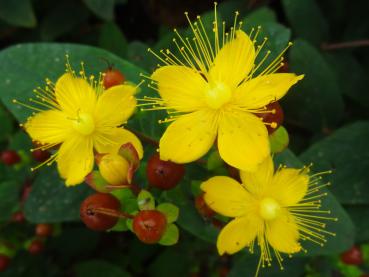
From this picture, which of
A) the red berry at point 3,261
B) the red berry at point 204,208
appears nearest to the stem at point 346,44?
the red berry at point 204,208

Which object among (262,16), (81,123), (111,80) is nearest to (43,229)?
(81,123)

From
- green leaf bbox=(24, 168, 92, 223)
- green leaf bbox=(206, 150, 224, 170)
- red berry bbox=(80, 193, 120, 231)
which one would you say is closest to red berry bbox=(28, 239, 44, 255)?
green leaf bbox=(24, 168, 92, 223)

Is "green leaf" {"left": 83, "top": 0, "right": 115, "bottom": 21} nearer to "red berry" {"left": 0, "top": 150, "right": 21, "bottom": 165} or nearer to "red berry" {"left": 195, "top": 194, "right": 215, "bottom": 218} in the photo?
"red berry" {"left": 0, "top": 150, "right": 21, "bottom": 165}

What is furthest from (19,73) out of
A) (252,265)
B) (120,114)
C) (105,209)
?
(252,265)

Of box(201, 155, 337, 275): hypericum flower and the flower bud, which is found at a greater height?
the flower bud

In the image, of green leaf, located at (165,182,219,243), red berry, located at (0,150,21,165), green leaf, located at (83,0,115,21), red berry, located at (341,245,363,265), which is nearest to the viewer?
green leaf, located at (165,182,219,243)

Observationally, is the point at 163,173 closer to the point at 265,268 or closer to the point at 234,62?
the point at 234,62

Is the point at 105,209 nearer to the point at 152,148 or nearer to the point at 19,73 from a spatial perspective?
the point at 152,148

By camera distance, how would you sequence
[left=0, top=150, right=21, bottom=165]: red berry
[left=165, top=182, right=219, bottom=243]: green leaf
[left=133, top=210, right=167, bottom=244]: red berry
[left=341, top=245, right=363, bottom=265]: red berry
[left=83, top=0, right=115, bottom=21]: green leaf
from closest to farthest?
[left=133, top=210, right=167, bottom=244]: red berry < [left=165, top=182, right=219, bottom=243]: green leaf < [left=341, top=245, right=363, bottom=265]: red berry < [left=0, top=150, right=21, bottom=165]: red berry < [left=83, top=0, right=115, bottom=21]: green leaf
